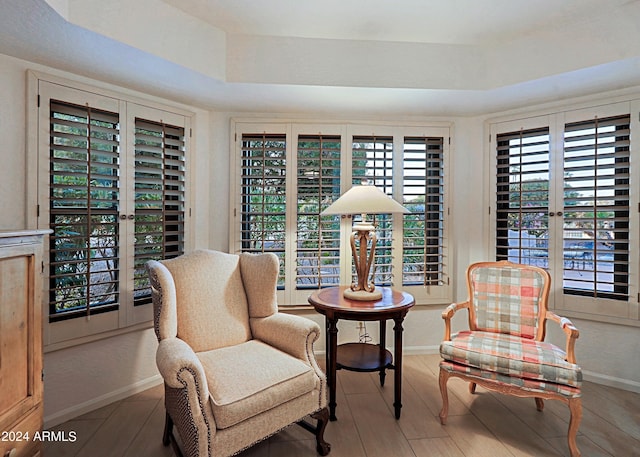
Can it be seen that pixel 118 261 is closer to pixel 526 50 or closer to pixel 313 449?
pixel 313 449

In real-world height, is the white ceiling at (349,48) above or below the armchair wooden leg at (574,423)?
above

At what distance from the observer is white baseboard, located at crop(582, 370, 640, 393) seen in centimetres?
260

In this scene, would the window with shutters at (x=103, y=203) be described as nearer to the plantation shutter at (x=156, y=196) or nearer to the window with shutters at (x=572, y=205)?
the plantation shutter at (x=156, y=196)

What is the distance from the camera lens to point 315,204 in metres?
3.10

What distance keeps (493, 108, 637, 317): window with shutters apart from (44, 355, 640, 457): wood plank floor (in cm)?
77

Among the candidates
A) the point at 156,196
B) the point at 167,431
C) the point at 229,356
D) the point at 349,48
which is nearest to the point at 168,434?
the point at 167,431

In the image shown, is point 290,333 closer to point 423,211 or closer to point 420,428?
point 420,428

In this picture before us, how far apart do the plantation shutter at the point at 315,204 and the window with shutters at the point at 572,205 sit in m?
1.44

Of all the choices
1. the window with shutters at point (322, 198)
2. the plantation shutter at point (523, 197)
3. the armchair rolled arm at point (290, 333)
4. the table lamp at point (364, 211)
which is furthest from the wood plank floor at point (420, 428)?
the plantation shutter at point (523, 197)

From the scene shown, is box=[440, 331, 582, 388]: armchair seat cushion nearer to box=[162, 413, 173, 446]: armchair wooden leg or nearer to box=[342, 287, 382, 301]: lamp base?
box=[342, 287, 382, 301]: lamp base

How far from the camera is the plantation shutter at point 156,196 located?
103 inches

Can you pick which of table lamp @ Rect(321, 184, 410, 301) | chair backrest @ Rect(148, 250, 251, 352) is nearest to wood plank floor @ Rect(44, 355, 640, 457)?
chair backrest @ Rect(148, 250, 251, 352)

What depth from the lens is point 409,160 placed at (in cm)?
320

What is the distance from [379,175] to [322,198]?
1.77 feet
